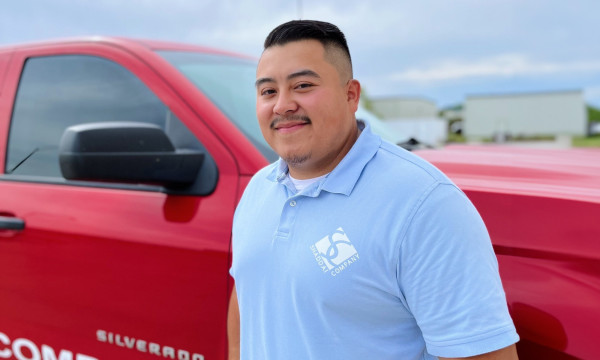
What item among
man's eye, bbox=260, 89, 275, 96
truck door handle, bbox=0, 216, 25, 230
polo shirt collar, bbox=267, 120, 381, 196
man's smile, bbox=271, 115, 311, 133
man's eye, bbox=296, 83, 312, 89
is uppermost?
man's eye, bbox=296, 83, 312, 89

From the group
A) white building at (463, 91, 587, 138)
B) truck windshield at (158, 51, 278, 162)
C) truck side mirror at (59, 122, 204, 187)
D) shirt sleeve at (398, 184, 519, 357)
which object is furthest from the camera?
white building at (463, 91, 587, 138)

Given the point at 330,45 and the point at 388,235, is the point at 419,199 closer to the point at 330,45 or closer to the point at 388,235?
the point at 388,235

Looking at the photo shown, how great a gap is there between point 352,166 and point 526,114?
49774 mm

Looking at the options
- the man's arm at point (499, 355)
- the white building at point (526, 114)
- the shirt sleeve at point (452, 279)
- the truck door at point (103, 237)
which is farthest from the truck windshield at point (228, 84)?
the white building at point (526, 114)

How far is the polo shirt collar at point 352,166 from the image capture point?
120cm

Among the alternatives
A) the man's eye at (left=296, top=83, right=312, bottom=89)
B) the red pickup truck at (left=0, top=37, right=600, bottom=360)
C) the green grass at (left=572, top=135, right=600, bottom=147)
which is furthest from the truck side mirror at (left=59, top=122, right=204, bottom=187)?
the green grass at (left=572, top=135, right=600, bottom=147)

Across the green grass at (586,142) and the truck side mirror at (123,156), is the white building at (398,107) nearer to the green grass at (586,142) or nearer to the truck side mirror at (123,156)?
the green grass at (586,142)

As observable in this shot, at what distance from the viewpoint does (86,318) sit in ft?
6.42

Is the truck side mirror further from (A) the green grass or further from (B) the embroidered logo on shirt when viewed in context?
(A) the green grass

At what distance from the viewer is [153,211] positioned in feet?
6.29

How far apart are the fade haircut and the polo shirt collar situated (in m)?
0.15

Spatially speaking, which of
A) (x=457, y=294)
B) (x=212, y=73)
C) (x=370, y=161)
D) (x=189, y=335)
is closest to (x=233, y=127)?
(x=212, y=73)

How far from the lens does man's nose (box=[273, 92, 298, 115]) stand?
1.24m

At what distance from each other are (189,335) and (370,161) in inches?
35.2
